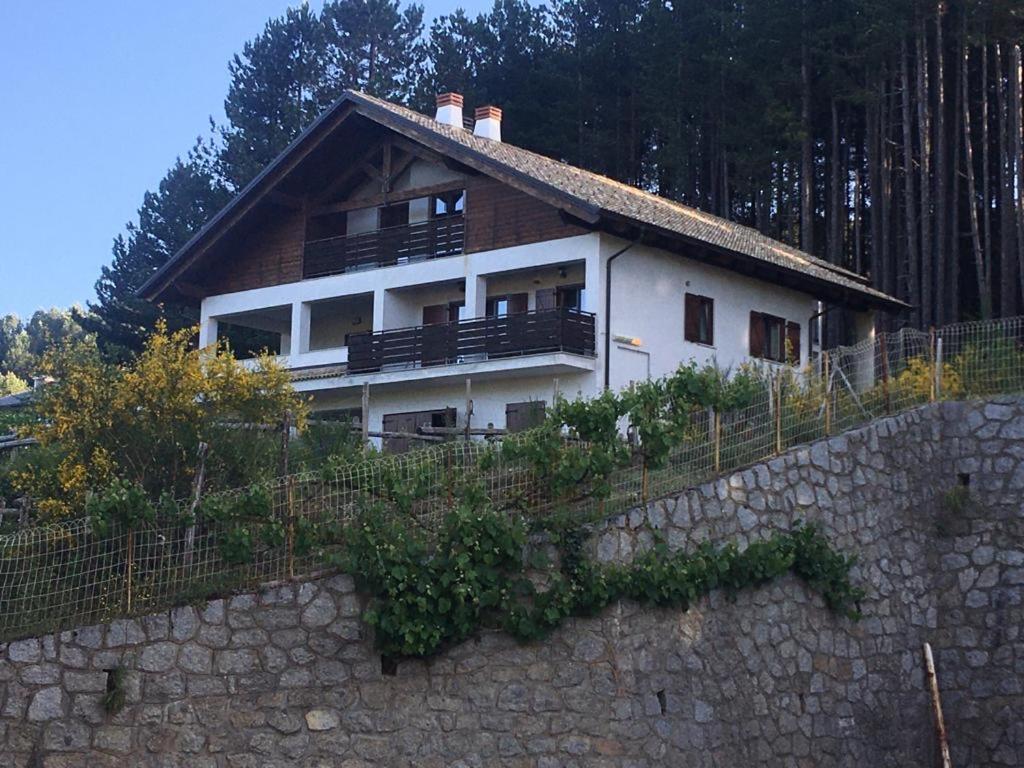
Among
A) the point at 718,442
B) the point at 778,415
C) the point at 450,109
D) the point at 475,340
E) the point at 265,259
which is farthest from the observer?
the point at 450,109

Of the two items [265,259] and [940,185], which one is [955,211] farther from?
[265,259]

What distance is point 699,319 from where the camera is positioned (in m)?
27.9

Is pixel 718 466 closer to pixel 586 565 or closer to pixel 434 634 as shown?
pixel 586 565

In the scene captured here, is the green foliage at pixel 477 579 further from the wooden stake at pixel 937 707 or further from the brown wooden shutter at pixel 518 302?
the brown wooden shutter at pixel 518 302

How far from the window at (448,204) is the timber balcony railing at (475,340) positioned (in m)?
2.76

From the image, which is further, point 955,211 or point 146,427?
point 955,211

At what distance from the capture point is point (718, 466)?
16.8 meters

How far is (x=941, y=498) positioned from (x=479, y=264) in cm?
1153

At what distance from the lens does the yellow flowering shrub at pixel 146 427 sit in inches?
665

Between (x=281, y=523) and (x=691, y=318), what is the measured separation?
584 inches

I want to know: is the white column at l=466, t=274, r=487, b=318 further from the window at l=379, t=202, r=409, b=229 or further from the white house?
the window at l=379, t=202, r=409, b=229

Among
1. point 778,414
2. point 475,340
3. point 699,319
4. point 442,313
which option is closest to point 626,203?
point 699,319

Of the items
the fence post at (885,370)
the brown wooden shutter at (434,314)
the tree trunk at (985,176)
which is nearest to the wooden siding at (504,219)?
the brown wooden shutter at (434,314)

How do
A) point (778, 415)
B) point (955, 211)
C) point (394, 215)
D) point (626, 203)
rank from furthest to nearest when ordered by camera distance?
point (955, 211)
point (394, 215)
point (626, 203)
point (778, 415)
